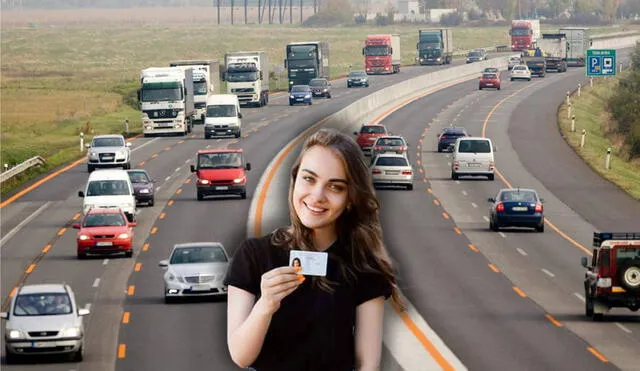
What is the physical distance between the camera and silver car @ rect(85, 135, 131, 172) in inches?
2879

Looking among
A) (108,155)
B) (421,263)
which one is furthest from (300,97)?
(421,263)

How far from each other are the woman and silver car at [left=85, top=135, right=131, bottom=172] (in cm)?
6758

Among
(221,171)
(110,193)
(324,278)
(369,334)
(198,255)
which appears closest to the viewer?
(324,278)

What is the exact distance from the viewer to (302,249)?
5.83 meters

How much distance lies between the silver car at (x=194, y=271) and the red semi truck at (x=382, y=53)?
4207 inches

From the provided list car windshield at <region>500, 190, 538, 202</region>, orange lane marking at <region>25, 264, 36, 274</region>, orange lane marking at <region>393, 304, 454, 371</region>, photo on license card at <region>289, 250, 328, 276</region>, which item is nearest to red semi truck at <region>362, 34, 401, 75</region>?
car windshield at <region>500, 190, 538, 202</region>

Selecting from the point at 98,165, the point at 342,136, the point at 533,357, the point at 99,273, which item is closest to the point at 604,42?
the point at 98,165

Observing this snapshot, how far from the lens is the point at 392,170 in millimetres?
68312

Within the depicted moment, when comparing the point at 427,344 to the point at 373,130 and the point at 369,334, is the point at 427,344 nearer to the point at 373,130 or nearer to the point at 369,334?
the point at 369,334

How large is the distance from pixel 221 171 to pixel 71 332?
3063 centimetres

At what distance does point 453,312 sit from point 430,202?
85.3 ft

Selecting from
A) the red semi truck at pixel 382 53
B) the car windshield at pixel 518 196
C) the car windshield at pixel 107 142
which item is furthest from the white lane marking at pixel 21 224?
the red semi truck at pixel 382 53

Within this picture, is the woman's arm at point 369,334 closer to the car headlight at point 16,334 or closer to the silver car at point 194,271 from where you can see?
the car headlight at point 16,334

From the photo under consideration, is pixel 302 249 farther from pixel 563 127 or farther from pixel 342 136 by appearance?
pixel 563 127
